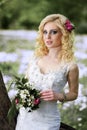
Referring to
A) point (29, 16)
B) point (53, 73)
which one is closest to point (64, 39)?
point (53, 73)

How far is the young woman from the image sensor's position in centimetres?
434

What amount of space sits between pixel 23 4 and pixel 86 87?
2302 centimetres

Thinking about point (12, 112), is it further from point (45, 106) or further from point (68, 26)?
point (68, 26)

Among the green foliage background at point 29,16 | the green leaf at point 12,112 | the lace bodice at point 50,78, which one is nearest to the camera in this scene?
the lace bodice at point 50,78

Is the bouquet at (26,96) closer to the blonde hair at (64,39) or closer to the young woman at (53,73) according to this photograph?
the young woman at (53,73)

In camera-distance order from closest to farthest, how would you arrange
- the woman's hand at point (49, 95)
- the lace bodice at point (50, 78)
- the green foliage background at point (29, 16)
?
the woman's hand at point (49, 95) → the lace bodice at point (50, 78) → the green foliage background at point (29, 16)

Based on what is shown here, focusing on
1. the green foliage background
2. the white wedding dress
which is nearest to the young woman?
the white wedding dress

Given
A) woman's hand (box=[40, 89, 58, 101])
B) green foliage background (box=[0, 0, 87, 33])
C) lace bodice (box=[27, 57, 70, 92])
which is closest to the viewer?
woman's hand (box=[40, 89, 58, 101])

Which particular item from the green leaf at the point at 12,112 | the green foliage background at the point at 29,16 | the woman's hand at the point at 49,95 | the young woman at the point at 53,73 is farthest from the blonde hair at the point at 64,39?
the green foliage background at the point at 29,16

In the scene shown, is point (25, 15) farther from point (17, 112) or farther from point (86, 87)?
point (17, 112)

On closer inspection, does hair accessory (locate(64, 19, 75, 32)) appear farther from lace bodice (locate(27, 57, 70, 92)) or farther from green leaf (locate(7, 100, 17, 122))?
green leaf (locate(7, 100, 17, 122))

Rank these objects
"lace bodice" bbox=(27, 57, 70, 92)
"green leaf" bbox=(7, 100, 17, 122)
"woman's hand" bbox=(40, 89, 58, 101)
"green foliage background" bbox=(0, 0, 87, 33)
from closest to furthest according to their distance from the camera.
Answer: "woman's hand" bbox=(40, 89, 58, 101)
"lace bodice" bbox=(27, 57, 70, 92)
"green leaf" bbox=(7, 100, 17, 122)
"green foliage background" bbox=(0, 0, 87, 33)

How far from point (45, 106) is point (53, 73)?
10.3 inches

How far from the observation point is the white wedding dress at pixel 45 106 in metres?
4.33
